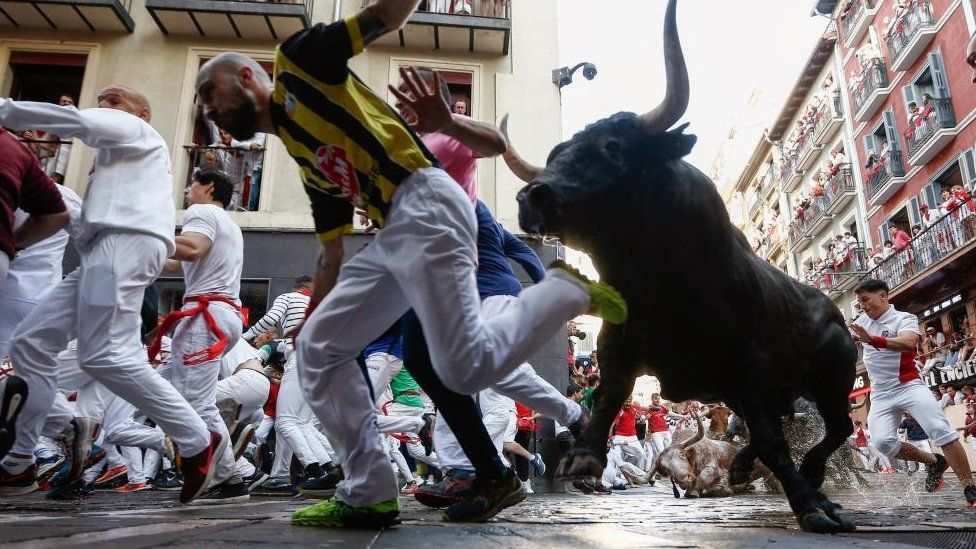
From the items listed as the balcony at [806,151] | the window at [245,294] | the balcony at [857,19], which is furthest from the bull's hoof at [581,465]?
the balcony at [806,151]

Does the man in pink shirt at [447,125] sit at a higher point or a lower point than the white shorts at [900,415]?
higher

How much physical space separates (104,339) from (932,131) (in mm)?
25899

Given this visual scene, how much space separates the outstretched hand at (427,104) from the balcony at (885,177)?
26.9 m

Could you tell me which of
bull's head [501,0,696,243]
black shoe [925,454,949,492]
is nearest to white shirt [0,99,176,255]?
bull's head [501,0,696,243]

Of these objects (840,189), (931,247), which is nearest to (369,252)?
(931,247)

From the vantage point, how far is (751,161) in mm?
42688

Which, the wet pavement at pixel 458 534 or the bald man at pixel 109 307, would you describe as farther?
the bald man at pixel 109 307

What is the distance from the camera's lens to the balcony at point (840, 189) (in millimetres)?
28891

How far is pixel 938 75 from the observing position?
910 inches

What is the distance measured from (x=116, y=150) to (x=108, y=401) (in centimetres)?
256

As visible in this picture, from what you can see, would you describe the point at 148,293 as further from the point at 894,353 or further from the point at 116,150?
the point at 894,353

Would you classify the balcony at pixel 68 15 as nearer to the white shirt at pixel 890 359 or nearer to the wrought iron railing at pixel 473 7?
the wrought iron railing at pixel 473 7

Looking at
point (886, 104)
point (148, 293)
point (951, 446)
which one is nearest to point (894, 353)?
point (951, 446)

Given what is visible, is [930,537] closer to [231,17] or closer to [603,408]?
[603,408]
